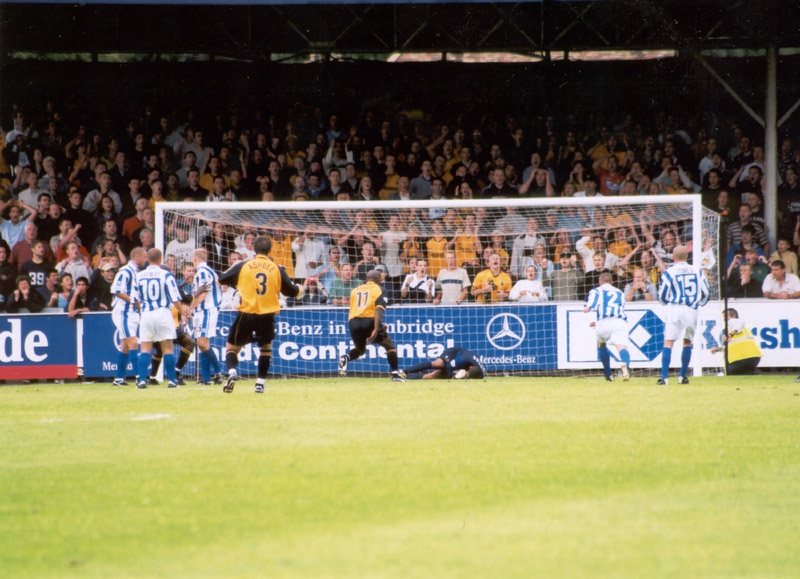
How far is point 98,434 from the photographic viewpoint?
9.03 metres

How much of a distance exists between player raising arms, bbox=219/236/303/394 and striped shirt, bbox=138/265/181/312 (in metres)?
1.83

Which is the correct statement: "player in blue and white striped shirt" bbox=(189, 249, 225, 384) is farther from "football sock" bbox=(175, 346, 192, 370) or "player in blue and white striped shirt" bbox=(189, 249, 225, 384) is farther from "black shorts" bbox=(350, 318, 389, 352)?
"black shorts" bbox=(350, 318, 389, 352)

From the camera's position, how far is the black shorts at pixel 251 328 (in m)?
13.2

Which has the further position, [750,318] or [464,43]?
[464,43]

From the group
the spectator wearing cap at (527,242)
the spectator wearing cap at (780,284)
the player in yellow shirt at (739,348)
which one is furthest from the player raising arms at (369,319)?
the spectator wearing cap at (780,284)

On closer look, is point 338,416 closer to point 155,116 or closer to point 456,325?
point 456,325

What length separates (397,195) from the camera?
848 inches

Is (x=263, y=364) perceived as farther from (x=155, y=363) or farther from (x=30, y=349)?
(x=30, y=349)

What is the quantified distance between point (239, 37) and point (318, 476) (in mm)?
17792

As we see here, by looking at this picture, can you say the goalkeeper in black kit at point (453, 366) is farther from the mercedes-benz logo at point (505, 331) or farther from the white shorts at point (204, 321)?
the white shorts at point (204, 321)

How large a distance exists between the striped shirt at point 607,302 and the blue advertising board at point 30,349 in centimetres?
858

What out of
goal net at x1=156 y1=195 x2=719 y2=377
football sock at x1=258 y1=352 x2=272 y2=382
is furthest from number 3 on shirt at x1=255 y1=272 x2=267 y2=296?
goal net at x1=156 y1=195 x2=719 y2=377

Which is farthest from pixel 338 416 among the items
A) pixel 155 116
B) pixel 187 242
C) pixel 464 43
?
pixel 155 116

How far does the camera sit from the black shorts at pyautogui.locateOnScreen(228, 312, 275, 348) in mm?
13188
